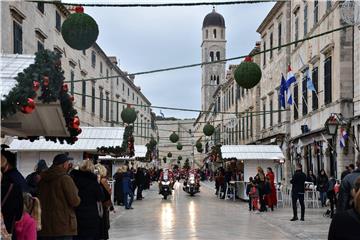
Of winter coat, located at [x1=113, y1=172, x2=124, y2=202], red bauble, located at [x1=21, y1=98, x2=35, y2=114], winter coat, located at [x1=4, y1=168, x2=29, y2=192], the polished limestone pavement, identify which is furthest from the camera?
winter coat, located at [x1=113, y1=172, x2=124, y2=202]

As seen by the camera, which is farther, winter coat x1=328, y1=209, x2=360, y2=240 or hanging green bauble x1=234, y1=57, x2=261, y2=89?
hanging green bauble x1=234, y1=57, x2=261, y2=89

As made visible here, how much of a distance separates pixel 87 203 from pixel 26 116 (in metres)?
1.88

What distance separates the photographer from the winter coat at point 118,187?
80.2 feet

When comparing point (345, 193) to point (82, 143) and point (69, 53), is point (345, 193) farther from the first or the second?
point (69, 53)

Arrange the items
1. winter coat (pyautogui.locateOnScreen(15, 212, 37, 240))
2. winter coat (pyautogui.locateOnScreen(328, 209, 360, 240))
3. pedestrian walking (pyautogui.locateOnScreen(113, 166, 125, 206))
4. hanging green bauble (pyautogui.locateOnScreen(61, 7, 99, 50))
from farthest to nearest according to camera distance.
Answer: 1. pedestrian walking (pyautogui.locateOnScreen(113, 166, 125, 206))
2. hanging green bauble (pyautogui.locateOnScreen(61, 7, 99, 50))
3. winter coat (pyautogui.locateOnScreen(15, 212, 37, 240))
4. winter coat (pyautogui.locateOnScreen(328, 209, 360, 240))

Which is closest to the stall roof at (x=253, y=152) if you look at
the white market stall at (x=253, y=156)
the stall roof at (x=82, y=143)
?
the white market stall at (x=253, y=156)

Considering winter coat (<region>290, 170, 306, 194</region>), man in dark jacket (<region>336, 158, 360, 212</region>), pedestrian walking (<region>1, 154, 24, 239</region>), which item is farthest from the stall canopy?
winter coat (<region>290, 170, 306, 194</region>)

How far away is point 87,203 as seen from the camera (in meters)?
9.50

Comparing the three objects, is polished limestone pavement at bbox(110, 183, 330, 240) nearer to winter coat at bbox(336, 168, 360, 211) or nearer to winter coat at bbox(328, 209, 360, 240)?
winter coat at bbox(336, 168, 360, 211)

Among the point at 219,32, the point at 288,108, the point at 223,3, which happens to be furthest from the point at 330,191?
the point at 219,32

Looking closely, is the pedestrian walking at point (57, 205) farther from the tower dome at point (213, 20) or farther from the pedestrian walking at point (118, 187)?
the tower dome at point (213, 20)

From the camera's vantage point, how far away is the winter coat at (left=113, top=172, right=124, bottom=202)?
963 inches

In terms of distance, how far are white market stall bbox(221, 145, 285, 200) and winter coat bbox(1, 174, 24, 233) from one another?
22.0 meters

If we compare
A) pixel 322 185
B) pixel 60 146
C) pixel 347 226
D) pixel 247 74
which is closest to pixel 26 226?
pixel 347 226
